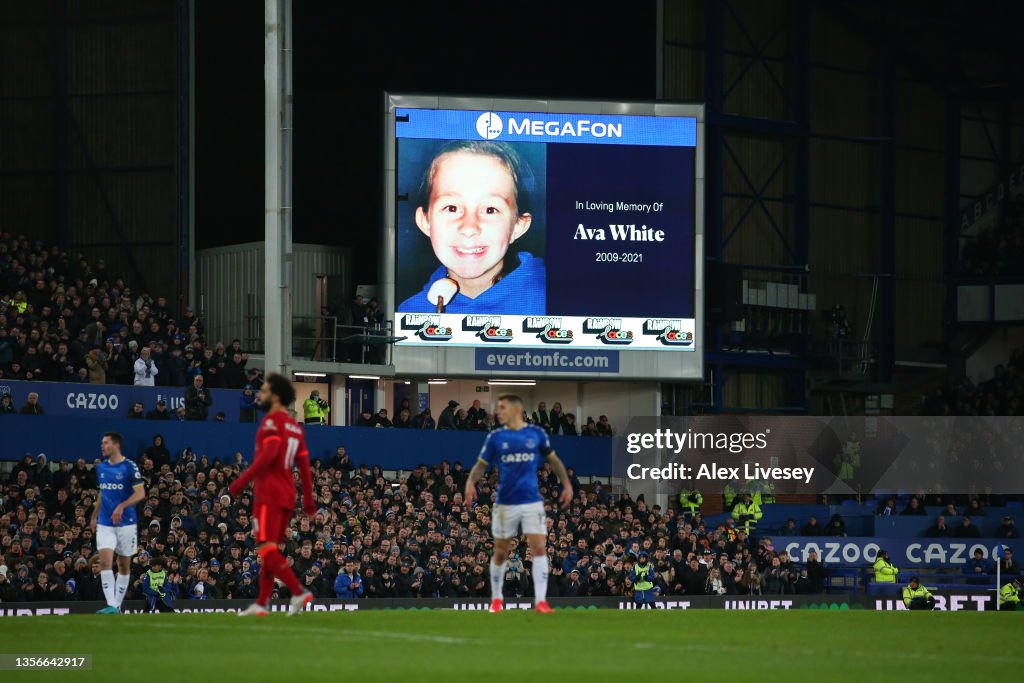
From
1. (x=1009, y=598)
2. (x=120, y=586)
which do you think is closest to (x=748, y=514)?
(x=1009, y=598)

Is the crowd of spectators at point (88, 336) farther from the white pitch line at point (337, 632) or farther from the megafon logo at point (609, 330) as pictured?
the white pitch line at point (337, 632)

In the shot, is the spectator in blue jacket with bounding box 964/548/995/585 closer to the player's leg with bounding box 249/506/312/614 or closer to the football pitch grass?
the football pitch grass

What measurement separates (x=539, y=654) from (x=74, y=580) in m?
15.7

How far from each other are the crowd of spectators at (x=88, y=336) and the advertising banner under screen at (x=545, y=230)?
5580 millimetres

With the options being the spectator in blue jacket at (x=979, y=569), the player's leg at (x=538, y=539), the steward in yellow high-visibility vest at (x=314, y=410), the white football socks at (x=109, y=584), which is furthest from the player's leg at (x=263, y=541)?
the spectator in blue jacket at (x=979, y=569)

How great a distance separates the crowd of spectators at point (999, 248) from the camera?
52.0 m

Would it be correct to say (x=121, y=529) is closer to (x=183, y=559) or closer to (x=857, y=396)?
(x=183, y=559)

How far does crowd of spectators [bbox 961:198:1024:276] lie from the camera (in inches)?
2048

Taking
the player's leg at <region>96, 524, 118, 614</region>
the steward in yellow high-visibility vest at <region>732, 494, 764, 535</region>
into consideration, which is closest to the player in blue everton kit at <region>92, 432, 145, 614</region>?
the player's leg at <region>96, 524, 118, 614</region>

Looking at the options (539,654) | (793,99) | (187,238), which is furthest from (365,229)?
(539,654)

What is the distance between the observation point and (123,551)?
21.1m

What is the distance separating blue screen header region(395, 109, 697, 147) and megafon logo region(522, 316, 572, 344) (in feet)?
14.4

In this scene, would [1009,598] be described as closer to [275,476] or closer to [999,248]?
[999,248]

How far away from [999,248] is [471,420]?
779 inches
